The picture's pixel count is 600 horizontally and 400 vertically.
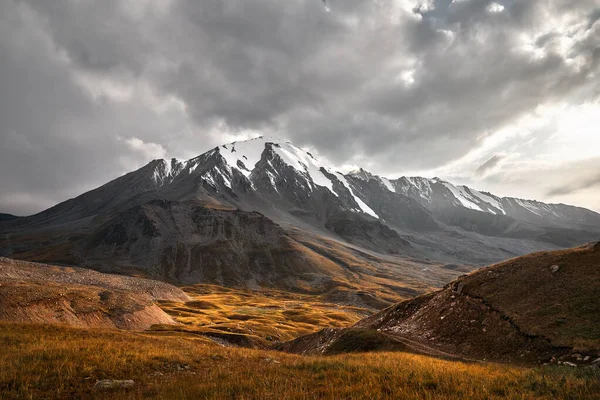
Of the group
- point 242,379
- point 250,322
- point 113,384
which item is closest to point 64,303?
point 250,322

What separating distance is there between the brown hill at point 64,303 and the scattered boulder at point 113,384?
39350 mm

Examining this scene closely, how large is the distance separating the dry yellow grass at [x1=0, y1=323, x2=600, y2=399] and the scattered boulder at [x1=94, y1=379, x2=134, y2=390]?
31cm

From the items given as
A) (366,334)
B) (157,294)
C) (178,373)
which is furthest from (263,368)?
(157,294)

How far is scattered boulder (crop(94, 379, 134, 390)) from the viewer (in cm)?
1291

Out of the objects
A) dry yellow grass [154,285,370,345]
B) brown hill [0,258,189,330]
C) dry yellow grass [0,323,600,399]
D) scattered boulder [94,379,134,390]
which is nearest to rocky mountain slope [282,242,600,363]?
dry yellow grass [0,323,600,399]

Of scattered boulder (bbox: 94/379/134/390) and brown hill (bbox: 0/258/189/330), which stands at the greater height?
scattered boulder (bbox: 94/379/134/390)

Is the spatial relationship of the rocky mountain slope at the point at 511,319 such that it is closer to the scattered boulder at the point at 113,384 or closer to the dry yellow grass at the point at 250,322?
the scattered boulder at the point at 113,384

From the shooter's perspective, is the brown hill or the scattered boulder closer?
the scattered boulder

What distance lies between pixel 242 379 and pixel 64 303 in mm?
54509

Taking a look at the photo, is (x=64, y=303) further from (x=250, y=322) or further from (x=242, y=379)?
(x=242, y=379)

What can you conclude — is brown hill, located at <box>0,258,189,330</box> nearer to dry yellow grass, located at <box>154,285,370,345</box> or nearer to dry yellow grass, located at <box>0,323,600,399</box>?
dry yellow grass, located at <box>154,285,370,345</box>

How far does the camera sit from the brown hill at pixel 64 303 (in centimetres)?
4750

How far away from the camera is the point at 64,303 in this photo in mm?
53219

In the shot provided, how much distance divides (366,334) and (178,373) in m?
20.9
